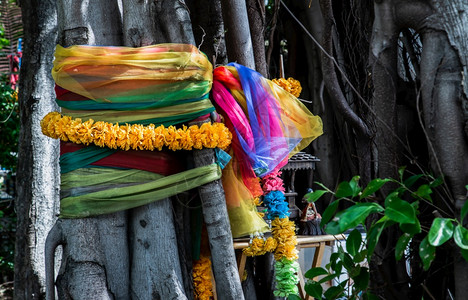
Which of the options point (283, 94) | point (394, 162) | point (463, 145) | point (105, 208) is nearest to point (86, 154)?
point (105, 208)

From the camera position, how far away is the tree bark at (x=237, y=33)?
376 cm

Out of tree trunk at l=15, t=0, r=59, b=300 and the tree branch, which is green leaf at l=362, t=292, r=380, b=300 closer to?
the tree branch

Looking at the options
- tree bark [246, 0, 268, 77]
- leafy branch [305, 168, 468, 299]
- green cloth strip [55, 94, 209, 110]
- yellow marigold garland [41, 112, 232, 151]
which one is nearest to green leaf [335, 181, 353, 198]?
leafy branch [305, 168, 468, 299]

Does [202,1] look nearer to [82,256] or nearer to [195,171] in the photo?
[195,171]

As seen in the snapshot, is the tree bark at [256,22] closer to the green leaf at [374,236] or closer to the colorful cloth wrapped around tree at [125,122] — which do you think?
the colorful cloth wrapped around tree at [125,122]

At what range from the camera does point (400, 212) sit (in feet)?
6.08

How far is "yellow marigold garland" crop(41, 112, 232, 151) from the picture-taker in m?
2.77

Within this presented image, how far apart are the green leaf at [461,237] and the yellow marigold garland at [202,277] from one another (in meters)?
1.75

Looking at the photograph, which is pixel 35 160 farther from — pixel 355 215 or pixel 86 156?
pixel 355 215

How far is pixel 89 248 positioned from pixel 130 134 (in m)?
0.64

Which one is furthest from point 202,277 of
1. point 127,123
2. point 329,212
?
point 329,212

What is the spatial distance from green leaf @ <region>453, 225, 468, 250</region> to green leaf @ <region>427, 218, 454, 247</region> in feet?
0.05

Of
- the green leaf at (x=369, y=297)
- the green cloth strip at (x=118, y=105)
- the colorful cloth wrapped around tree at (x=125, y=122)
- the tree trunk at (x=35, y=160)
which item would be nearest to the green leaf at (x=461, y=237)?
the green leaf at (x=369, y=297)

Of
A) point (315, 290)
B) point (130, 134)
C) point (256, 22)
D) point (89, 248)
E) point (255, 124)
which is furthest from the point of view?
point (256, 22)
